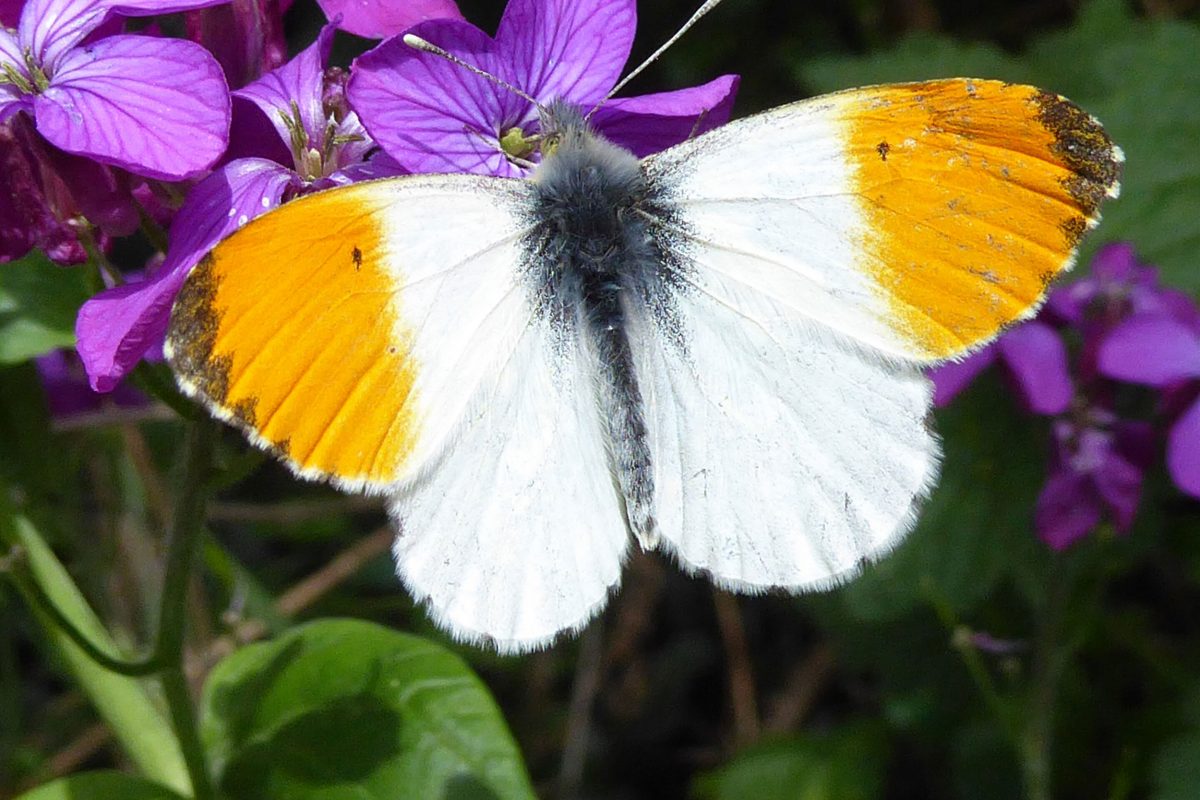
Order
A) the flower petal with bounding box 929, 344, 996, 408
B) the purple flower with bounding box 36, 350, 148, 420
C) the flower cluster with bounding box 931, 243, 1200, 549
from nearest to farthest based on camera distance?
the flower cluster with bounding box 931, 243, 1200, 549 → the flower petal with bounding box 929, 344, 996, 408 → the purple flower with bounding box 36, 350, 148, 420

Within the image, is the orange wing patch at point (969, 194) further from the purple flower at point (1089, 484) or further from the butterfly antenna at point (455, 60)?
the purple flower at point (1089, 484)

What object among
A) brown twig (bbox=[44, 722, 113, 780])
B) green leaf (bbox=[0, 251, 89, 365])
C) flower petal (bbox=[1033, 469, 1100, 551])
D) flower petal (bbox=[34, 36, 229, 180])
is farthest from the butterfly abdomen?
brown twig (bbox=[44, 722, 113, 780])

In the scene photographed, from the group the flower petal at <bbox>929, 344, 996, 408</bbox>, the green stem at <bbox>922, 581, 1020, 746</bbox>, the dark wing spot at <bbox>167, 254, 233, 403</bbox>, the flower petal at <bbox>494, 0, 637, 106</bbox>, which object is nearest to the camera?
the dark wing spot at <bbox>167, 254, 233, 403</bbox>

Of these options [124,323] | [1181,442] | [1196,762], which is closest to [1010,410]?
[1181,442]

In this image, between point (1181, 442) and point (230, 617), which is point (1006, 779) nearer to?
point (1181, 442)

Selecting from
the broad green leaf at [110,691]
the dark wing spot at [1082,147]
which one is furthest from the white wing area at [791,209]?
the broad green leaf at [110,691]

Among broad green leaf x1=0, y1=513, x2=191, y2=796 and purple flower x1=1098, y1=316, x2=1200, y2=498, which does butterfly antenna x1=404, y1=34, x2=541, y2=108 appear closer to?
broad green leaf x1=0, y1=513, x2=191, y2=796

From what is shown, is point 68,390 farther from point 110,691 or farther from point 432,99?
point 432,99
